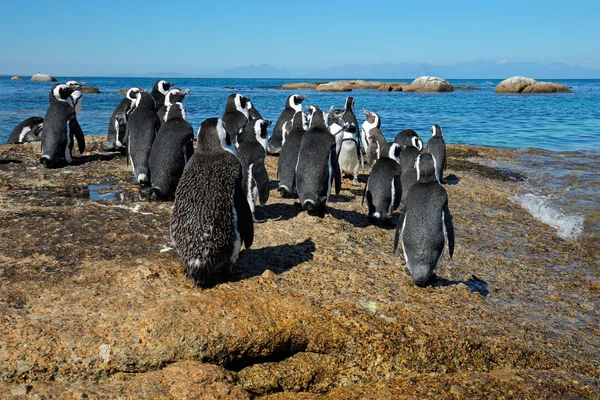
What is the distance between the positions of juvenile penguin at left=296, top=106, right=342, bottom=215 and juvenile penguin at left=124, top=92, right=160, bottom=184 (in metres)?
2.37

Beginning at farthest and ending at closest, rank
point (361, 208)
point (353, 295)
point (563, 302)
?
point (361, 208), point (563, 302), point (353, 295)

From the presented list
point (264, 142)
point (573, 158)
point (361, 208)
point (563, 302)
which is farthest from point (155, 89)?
point (573, 158)

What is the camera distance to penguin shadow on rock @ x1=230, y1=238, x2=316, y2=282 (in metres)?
4.46

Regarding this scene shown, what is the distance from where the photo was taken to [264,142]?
713 cm

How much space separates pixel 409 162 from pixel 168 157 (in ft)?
13.5

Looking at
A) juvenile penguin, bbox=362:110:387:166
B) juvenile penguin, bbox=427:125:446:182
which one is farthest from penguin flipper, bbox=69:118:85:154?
juvenile penguin, bbox=427:125:446:182

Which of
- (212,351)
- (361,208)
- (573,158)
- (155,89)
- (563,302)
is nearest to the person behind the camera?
(212,351)

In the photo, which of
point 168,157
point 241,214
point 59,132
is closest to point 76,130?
point 59,132

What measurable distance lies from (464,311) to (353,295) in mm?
945

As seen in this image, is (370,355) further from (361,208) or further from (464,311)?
(361,208)

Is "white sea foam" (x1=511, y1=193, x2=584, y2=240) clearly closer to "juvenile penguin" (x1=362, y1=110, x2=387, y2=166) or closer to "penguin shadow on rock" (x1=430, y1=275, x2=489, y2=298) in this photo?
"penguin shadow on rock" (x1=430, y1=275, x2=489, y2=298)

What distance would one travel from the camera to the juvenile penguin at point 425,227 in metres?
4.81

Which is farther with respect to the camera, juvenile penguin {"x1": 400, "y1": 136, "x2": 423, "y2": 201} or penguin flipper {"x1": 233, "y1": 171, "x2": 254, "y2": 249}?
juvenile penguin {"x1": 400, "y1": 136, "x2": 423, "y2": 201}

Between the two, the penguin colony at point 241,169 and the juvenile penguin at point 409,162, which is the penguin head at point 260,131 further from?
the juvenile penguin at point 409,162
